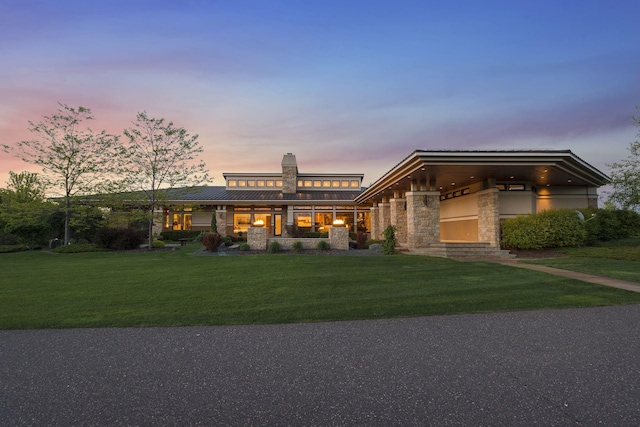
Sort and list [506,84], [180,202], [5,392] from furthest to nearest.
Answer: [180,202] < [506,84] < [5,392]

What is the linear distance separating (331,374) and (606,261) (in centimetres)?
1359

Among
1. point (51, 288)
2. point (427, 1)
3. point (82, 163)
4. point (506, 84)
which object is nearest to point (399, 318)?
point (51, 288)

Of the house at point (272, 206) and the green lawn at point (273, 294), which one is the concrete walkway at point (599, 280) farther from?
the house at point (272, 206)

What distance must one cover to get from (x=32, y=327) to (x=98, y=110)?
1965cm

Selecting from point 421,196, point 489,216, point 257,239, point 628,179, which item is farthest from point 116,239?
point 628,179

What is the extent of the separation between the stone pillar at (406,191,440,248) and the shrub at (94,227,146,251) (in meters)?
16.4

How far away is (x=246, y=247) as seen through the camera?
17.6m

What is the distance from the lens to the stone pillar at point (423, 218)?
647 inches

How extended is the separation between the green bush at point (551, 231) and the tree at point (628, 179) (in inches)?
88.5

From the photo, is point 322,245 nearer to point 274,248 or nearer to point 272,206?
point 274,248

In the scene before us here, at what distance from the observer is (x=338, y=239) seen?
1833cm

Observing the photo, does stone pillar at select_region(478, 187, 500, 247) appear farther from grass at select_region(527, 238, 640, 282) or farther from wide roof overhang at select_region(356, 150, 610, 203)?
grass at select_region(527, 238, 640, 282)

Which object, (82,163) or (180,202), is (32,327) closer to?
(82,163)

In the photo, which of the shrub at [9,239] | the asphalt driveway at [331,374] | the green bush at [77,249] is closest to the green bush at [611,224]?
the asphalt driveway at [331,374]
